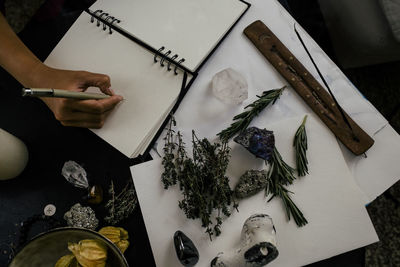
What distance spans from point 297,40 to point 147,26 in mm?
375

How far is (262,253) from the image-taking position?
0.61 m

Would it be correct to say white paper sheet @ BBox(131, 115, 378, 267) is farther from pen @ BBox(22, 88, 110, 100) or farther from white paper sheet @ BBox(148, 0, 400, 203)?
pen @ BBox(22, 88, 110, 100)

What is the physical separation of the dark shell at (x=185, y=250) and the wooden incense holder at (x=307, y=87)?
0.41 meters

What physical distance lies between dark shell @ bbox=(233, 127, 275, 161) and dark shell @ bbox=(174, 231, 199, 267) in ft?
0.76

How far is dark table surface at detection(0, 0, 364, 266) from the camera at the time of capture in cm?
73

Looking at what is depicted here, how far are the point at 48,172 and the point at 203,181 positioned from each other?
1.17 feet

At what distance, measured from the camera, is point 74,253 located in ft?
1.90

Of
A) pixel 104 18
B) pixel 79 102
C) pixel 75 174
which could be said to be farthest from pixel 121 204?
pixel 104 18

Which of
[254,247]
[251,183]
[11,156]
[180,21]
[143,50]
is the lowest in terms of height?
[11,156]

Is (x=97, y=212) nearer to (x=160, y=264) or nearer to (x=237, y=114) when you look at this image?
(x=160, y=264)

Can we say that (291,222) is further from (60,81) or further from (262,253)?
(60,81)

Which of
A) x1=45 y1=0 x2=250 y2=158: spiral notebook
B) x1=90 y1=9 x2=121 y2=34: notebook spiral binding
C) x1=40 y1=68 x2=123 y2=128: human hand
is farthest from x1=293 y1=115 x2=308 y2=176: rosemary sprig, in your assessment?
x1=90 y1=9 x2=121 y2=34: notebook spiral binding

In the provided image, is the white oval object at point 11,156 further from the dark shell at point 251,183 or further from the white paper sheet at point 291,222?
the dark shell at point 251,183

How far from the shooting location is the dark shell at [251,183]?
0.71m
